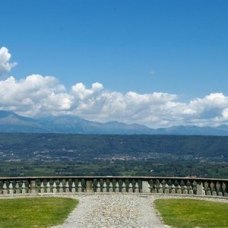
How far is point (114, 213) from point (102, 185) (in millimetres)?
14141

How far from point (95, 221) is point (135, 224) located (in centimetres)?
195

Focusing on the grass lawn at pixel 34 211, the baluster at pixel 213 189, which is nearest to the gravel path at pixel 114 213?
the grass lawn at pixel 34 211

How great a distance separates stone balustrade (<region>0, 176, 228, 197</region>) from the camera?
133ft

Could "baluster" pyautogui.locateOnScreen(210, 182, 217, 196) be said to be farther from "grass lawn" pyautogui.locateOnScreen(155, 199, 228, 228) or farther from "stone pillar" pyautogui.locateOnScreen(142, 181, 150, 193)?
"stone pillar" pyautogui.locateOnScreen(142, 181, 150, 193)

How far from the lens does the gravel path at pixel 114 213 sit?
23900mm

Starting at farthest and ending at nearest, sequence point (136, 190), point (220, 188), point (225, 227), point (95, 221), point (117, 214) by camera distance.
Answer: point (136, 190) → point (220, 188) → point (117, 214) → point (95, 221) → point (225, 227)

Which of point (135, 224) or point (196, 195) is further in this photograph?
point (196, 195)

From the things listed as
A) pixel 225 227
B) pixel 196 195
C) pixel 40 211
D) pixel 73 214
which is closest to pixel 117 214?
pixel 73 214

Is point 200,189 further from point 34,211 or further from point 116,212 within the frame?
point 34,211

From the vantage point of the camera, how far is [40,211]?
95.0 feet

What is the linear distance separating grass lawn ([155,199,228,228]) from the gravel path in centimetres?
65

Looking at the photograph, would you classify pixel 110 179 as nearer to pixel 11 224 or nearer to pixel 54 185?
pixel 54 185

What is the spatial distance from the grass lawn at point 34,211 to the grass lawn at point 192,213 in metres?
4.92

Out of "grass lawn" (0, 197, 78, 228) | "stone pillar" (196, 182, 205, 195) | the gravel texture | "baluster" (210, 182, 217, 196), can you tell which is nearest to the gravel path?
the gravel texture
